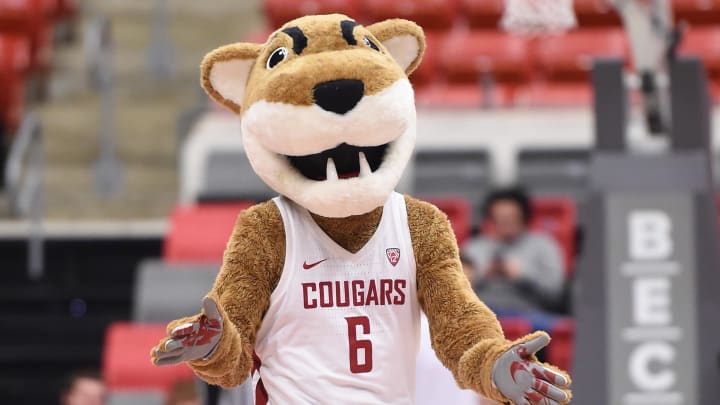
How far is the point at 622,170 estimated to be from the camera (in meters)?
5.47

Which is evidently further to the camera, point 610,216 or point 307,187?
point 610,216

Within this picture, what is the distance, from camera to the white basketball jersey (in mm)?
3107

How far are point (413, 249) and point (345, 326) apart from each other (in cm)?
22

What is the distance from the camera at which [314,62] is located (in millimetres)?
3021

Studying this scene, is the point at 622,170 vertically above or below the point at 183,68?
below

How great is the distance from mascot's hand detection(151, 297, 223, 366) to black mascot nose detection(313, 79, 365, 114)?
1.56 ft

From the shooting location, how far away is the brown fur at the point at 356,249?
300 centimetres

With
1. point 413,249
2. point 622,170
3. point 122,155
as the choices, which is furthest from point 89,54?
point 413,249

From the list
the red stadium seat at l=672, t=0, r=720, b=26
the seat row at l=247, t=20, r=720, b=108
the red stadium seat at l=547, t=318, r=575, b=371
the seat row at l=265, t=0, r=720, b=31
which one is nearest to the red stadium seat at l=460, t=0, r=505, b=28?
the seat row at l=265, t=0, r=720, b=31

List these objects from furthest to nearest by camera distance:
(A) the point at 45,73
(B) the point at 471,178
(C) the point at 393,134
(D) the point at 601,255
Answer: (A) the point at 45,73 → (B) the point at 471,178 → (D) the point at 601,255 → (C) the point at 393,134

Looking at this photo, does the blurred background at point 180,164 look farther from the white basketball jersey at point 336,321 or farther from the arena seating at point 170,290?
the white basketball jersey at point 336,321

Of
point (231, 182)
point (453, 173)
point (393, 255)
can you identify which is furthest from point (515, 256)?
point (393, 255)

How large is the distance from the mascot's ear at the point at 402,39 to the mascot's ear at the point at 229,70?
27 cm

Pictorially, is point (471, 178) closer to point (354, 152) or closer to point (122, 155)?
point (122, 155)
